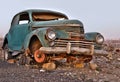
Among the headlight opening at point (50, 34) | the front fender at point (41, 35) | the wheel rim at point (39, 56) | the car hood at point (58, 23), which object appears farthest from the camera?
the car hood at point (58, 23)

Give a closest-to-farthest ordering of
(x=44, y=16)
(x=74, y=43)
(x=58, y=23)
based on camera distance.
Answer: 1. (x=74, y=43)
2. (x=58, y=23)
3. (x=44, y=16)

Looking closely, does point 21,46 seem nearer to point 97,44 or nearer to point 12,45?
point 12,45

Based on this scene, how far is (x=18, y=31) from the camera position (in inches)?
540

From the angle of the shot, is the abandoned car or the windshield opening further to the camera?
the windshield opening

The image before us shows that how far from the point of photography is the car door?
1317cm

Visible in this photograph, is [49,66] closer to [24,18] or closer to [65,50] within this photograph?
[65,50]

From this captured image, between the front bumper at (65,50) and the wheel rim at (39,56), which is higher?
the front bumper at (65,50)

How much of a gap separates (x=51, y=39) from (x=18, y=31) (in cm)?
300

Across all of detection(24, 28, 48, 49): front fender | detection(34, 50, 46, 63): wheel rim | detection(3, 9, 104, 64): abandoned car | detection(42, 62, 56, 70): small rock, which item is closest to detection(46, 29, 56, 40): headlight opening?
detection(3, 9, 104, 64): abandoned car

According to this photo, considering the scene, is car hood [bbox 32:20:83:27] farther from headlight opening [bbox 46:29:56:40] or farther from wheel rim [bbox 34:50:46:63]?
wheel rim [bbox 34:50:46:63]

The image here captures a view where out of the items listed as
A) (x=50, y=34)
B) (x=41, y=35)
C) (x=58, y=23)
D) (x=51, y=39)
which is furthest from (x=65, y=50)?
(x=58, y=23)

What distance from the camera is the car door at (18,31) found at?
43.2 feet

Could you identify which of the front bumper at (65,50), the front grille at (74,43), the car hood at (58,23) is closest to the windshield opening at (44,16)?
the car hood at (58,23)

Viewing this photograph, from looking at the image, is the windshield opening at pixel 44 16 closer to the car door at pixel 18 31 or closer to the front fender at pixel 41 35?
the car door at pixel 18 31
